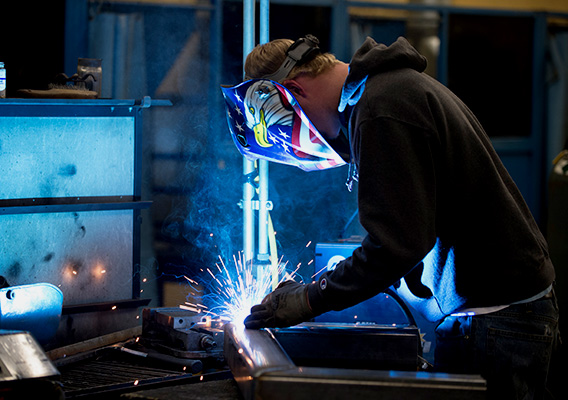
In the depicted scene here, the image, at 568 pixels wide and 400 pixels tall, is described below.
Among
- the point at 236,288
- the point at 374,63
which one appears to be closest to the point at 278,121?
the point at 374,63

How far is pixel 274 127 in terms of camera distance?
2021 millimetres

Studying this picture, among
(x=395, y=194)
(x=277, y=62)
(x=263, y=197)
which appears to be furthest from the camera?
(x=263, y=197)

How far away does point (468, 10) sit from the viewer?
5504 mm

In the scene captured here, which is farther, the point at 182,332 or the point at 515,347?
the point at 182,332

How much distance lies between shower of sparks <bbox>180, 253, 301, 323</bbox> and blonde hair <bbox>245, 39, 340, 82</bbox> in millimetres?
701

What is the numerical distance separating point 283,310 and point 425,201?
0.52 meters

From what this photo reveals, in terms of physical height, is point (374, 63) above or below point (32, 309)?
above

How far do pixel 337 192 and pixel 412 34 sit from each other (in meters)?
1.98

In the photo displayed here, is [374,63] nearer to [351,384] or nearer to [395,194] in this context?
[395,194]

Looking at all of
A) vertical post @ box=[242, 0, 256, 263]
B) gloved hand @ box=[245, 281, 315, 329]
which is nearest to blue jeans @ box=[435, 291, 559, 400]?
gloved hand @ box=[245, 281, 315, 329]

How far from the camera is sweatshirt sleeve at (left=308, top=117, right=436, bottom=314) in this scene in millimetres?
1550

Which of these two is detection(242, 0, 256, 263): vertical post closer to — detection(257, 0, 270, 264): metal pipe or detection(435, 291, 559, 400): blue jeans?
detection(257, 0, 270, 264): metal pipe

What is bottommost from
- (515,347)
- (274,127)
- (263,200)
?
(515,347)

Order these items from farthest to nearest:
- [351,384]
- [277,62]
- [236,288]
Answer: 1. [236,288]
2. [277,62]
3. [351,384]
